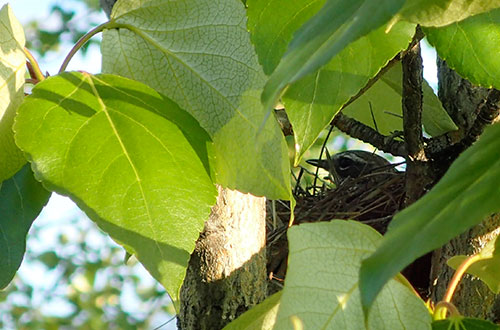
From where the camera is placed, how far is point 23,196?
573 mm

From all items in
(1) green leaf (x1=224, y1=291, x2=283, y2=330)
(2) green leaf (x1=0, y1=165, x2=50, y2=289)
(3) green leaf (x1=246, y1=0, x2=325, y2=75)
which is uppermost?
(3) green leaf (x1=246, y1=0, x2=325, y2=75)

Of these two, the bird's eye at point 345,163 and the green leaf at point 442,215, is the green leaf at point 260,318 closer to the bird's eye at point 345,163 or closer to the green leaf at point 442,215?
the green leaf at point 442,215

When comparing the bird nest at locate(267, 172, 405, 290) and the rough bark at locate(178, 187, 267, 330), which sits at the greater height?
the rough bark at locate(178, 187, 267, 330)

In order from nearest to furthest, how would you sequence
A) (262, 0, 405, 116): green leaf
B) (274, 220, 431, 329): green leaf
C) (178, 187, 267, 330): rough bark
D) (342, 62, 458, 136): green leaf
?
(262, 0, 405, 116): green leaf, (274, 220, 431, 329): green leaf, (178, 187, 267, 330): rough bark, (342, 62, 458, 136): green leaf

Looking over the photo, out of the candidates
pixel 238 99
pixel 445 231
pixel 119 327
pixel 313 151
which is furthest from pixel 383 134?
pixel 119 327

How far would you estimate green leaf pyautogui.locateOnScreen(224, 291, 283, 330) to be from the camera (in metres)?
0.55

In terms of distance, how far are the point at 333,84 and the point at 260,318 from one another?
0.64 ft

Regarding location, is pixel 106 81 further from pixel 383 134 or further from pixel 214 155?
pixel 383 134

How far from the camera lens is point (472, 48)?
1.71 ft

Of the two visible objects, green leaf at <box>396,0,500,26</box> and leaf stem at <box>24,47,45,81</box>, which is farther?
leaf stem at <box>24,47,45,81</box>

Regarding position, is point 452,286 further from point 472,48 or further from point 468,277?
point 468,277

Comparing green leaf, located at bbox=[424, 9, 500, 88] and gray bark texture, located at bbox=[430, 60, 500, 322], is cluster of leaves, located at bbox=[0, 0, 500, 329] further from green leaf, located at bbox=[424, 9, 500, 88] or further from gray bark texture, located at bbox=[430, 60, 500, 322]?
gray bark texture, located at bbox=[430, 60, 500, 322]

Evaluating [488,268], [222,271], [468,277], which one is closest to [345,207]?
[468,277]

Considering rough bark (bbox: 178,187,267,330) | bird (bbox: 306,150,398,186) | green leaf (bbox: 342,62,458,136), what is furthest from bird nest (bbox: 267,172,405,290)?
rough bark (bbox: 178,187,267,330)
